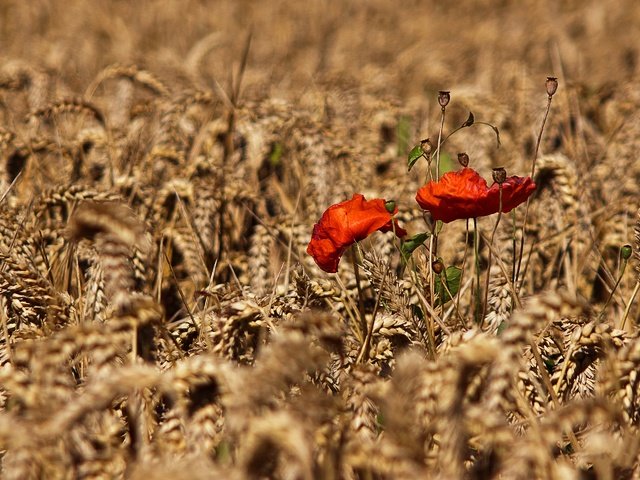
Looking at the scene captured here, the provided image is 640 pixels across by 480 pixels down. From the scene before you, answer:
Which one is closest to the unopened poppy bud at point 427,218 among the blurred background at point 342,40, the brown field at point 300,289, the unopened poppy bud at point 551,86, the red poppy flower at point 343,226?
the brown field at point 300,289

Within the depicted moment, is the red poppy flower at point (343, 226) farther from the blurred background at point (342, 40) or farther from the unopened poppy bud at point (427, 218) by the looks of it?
the blurred background at point (342, 40)

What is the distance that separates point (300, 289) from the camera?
60.1 inches

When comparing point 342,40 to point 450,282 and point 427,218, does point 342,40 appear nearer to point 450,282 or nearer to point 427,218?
point 427,218

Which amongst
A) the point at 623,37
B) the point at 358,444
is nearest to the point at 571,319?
the point at 358,444

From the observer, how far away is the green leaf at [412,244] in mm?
1474

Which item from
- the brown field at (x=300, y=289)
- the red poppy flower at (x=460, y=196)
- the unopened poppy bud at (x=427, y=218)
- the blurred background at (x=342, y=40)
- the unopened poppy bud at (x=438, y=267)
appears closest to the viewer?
the brown field at (x=300, y=289)

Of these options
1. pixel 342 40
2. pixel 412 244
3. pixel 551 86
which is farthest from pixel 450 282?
pixel 342 40

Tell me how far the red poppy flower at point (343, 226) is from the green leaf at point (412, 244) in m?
0.08

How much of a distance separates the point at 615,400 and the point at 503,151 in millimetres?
2041

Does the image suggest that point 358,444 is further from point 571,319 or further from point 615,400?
point 571,319

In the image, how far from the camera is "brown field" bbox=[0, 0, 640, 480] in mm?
971

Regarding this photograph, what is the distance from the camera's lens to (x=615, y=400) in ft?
4.07

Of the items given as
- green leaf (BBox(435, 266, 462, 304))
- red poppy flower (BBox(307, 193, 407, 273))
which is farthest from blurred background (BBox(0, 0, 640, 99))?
red poppy flower (BBox(307, 193, 407, 273))

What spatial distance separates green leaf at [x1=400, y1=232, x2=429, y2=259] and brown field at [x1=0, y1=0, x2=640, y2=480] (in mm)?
56
